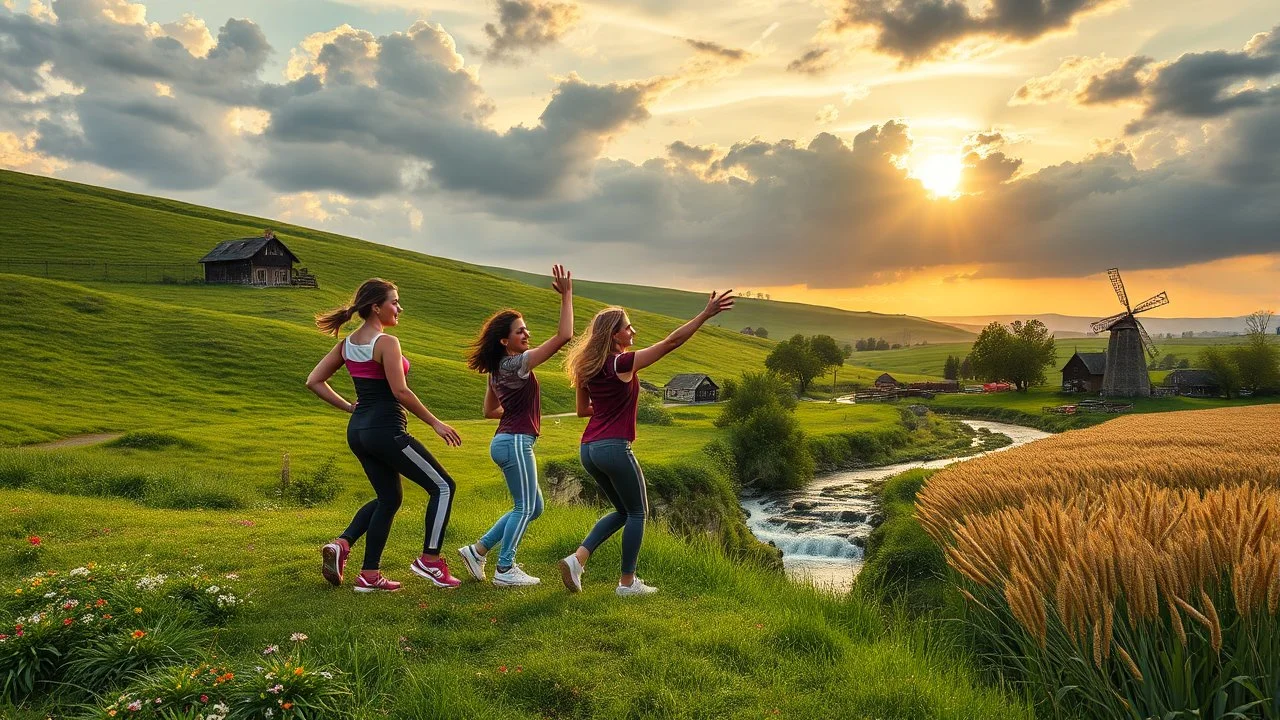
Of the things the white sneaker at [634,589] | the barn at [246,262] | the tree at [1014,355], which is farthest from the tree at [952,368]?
the white sneaker at [634,589]

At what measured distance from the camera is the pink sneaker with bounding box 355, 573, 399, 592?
283 inches

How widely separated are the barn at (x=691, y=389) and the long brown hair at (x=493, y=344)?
74.0 meters

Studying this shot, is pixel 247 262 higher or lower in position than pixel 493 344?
higher

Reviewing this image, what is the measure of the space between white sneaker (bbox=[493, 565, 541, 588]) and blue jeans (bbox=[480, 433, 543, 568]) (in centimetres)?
10

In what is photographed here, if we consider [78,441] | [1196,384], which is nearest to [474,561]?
[78,441]

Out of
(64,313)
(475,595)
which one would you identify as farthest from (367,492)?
(64,313)

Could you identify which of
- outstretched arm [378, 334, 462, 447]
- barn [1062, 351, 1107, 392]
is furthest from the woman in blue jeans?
barn [1062, 351, 1107, 392]

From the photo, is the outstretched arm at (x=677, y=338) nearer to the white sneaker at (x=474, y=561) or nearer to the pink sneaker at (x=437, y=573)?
the white sneaker at (x=474, y=561)

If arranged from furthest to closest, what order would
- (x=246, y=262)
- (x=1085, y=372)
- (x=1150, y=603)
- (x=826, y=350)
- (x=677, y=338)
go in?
(x=826, y=350)
(x=1085, y=372)
(x=246, y=262)
(x=677, y=338)
(x=1150, y=603)

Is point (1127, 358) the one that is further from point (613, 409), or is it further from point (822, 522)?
point (613, 409)

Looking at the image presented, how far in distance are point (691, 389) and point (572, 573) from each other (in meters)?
75.3

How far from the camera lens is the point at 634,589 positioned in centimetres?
724

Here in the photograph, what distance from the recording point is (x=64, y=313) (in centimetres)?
4934

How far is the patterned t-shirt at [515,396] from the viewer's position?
732 cm
